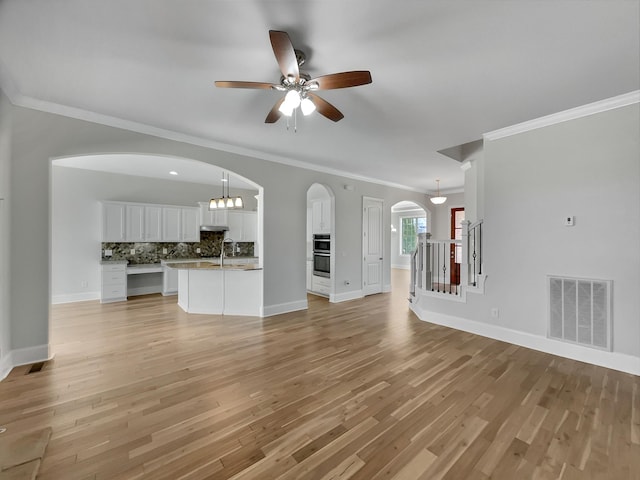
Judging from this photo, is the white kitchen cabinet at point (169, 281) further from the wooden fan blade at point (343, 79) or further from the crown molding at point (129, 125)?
the wooden fan blade at point (343, 79)

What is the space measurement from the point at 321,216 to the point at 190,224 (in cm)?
354

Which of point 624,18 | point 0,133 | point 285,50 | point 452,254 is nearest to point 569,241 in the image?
point 624,18

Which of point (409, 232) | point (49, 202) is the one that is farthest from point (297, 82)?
point (409, 232)

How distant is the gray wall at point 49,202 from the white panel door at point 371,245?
1.46 m

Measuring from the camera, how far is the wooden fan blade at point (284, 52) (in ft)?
5.45

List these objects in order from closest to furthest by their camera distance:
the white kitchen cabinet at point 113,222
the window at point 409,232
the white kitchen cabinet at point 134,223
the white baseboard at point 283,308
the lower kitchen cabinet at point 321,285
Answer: the white baseboard at point 283,308, the white kitchen cabinet at point 113,222, the white kitchen cabinet at point 134,223, the lower kitchen cabinet at point 321,285, the window at point 409,232

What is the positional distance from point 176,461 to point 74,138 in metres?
3.54

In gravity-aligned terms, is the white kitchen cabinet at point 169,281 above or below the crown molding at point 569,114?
below

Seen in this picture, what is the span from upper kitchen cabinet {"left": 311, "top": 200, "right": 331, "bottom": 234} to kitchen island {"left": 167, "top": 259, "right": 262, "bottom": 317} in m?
2.15

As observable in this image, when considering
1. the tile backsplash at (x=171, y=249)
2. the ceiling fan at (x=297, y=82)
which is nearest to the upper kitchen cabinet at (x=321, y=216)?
the tile backsplash at (x=171, y=249)

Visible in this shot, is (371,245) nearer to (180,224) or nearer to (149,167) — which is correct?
(180,224)

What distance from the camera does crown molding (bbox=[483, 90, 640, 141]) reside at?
9.30 ft

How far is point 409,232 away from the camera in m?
12.4

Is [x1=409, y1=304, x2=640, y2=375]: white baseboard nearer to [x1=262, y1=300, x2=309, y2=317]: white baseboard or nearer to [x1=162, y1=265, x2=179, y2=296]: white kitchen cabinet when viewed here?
[x1=262, y1=300, x2=309, y2=317]: white baseboard
